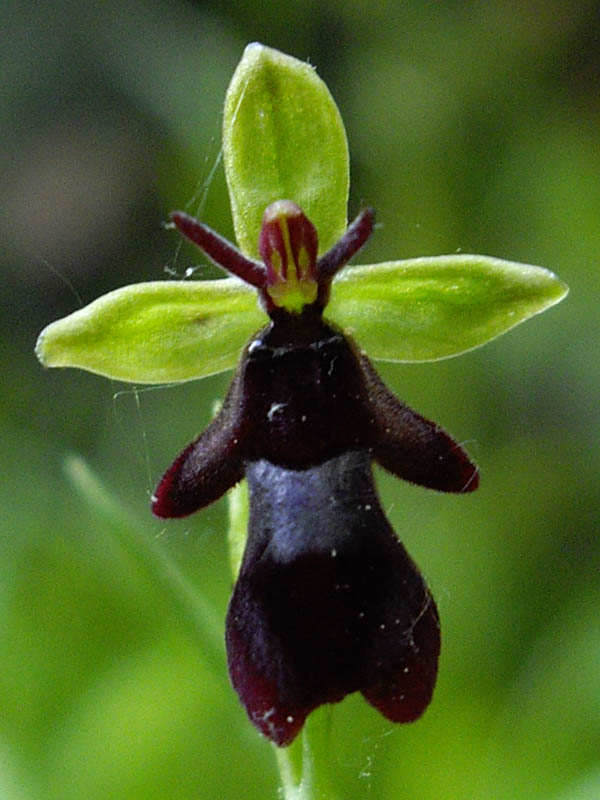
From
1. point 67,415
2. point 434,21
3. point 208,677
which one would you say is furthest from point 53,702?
point 434,21

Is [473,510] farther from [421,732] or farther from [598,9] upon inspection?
[598,9]

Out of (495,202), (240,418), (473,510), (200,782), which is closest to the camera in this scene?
(240,418)

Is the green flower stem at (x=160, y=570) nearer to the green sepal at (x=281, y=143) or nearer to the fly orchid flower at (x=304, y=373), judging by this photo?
the fly orchid flower at (x=304, y=373)

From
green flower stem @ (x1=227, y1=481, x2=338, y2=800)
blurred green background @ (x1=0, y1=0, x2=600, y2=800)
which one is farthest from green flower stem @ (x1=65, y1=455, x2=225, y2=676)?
green flower stem @ (x1=227, y1=481, x2=338, y2=800)

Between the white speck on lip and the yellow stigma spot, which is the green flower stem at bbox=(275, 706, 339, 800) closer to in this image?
the white speck on lip

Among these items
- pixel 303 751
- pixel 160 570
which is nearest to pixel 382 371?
pixel 160 570

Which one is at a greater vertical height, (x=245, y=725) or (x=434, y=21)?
(x=434, y=21)
